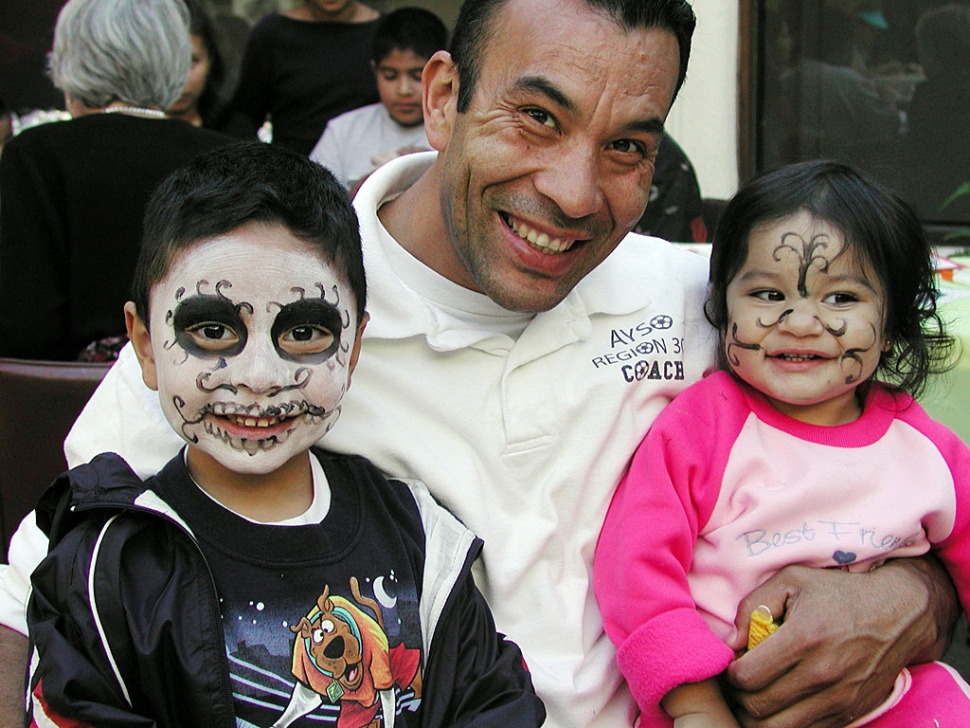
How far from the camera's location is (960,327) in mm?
2236

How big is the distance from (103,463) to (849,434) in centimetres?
131

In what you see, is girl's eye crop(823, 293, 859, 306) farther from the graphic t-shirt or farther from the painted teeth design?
the graphic t-shirt

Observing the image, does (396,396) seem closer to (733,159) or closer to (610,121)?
(610,121)

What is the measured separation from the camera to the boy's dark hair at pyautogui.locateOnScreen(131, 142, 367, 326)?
1577 mm

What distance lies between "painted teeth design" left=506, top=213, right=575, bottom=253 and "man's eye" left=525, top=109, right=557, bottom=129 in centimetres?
18

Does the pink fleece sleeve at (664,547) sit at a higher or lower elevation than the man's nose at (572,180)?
lower

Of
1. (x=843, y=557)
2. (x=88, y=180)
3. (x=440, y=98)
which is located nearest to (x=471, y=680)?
(x=843, y=557)

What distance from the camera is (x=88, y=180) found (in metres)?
2.93

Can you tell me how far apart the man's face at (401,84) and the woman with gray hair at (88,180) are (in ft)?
4.44

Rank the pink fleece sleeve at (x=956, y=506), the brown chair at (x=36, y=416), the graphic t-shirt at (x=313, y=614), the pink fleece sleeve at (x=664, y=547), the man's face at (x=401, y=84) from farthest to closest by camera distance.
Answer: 1. the man's face at (x=401, y=84)
2. the brown chair at (x=36, y=416)
3. the pink fleece sleeve at (x=956, y=506)
4. the pink fleece sleeve at (x=664, y=547)
5. the graphic t-shirt at (x=313, y=614)

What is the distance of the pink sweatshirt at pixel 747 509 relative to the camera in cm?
176

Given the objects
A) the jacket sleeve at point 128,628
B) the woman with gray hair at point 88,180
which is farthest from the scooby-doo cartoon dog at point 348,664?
the woman with gray hair at point 88,180

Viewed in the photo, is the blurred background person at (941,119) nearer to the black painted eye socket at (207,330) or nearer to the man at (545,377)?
the man at (545,377)

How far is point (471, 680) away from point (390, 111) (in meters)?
3.34
